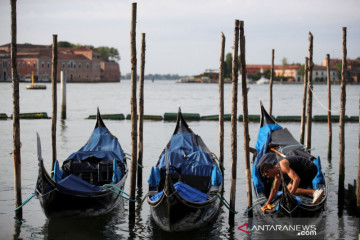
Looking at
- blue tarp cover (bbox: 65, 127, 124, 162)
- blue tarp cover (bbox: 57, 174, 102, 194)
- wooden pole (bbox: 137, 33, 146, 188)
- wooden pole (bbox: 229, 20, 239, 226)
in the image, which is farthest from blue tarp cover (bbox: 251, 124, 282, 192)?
blue tarp cover (bbox: 57, 174, 102, 194)

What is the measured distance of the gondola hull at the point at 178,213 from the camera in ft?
22.9

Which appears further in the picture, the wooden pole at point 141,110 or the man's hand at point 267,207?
the wooden pole at point 141,110

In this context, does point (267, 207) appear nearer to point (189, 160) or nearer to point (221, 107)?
point (189, 160)

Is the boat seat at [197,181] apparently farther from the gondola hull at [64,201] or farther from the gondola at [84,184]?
the gondola hull at [64,201]

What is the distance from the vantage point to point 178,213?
705 cm

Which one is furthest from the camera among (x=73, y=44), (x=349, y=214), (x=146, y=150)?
(x=73, y=44)

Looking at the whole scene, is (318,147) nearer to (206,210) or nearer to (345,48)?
(345,48)

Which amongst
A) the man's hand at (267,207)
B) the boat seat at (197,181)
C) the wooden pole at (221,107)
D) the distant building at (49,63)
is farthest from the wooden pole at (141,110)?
the distant building at (49,63)

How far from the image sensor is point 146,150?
51.5ft

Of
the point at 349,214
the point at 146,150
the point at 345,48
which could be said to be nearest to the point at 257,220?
the point at 349,214

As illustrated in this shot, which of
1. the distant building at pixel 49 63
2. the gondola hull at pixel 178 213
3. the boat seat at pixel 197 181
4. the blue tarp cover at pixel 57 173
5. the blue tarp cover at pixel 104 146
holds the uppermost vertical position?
the distant building at pixel 49 63

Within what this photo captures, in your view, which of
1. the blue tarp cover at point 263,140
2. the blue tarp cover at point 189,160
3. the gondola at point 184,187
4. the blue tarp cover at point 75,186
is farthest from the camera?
the blue tarp cover at point 263,140

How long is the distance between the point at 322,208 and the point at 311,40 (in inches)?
235

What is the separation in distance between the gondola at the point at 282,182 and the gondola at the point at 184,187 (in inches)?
26.5
